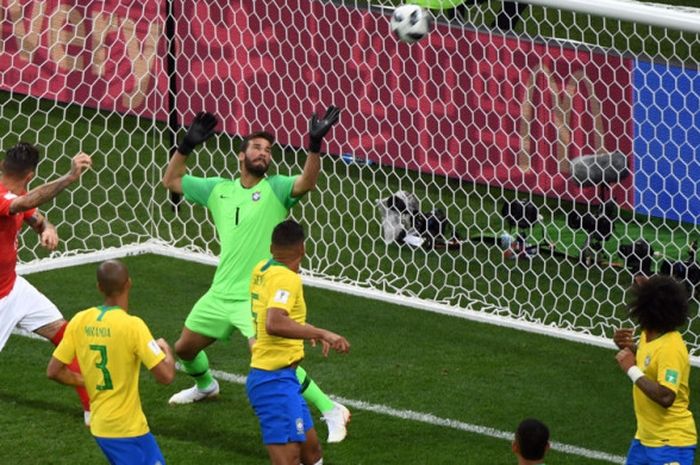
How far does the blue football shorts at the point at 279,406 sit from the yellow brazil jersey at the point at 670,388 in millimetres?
1708

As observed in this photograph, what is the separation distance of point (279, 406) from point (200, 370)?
→ 6.55ft

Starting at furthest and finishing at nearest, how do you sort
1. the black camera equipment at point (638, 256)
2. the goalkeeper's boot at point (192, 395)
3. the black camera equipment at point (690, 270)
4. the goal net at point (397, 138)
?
1. the goal net at point (397, 138)
2. the black camera equipment at point (638, 256)
3. the black camera equipment at point (690, 270)
4. the goalkeeper's boot at point (192, 395)

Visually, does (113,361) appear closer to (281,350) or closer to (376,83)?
(281,350)

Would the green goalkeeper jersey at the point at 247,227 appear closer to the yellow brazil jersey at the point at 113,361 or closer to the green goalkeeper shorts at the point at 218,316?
the green goalkeeper shorts at the point at 218,316

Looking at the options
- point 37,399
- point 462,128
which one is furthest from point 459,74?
point 37,399

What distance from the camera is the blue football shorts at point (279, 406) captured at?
8.51 m

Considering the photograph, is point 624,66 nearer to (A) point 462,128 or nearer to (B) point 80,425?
(A) point 462,128

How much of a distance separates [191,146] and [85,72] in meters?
6.43

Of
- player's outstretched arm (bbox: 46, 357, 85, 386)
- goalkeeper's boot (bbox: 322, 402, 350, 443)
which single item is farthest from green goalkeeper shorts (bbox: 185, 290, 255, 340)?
player's outstretched arm (bbox: 46, 357, 85, 386)

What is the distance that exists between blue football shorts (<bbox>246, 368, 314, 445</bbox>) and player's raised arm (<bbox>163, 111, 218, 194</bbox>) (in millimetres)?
2024

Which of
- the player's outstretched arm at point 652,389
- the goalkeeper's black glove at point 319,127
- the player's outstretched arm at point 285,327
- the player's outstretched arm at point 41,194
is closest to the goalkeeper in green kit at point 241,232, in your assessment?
the goalkeeper's black glove at point 319,127

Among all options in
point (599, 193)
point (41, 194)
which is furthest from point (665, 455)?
point (599, 193)

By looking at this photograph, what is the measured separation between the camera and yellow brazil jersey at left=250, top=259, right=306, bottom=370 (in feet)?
27.7

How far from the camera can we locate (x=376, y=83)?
15.6m
